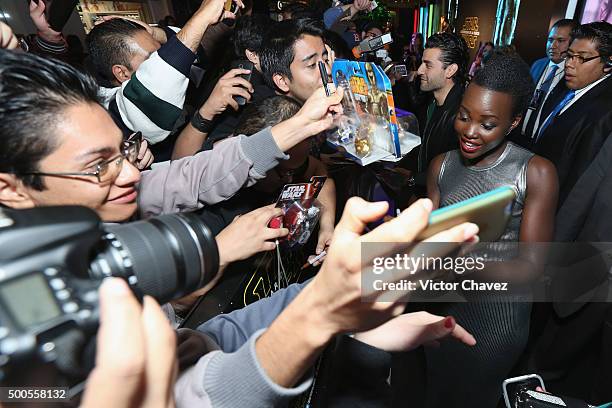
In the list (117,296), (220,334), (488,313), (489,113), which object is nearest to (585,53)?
(489,113)

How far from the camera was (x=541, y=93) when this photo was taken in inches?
137

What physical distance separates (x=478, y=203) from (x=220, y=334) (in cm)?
65

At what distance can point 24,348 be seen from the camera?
36 cm

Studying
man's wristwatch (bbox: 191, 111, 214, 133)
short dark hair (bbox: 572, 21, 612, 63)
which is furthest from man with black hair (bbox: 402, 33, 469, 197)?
man's wristwatch (bbox: 191, 111, 214, 133)

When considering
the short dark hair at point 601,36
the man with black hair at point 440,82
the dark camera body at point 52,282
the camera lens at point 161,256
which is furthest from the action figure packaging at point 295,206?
the short dark hair at point 601,36

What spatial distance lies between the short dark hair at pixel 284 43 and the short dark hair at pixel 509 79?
3.09ft

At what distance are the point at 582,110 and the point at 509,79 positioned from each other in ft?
4.26

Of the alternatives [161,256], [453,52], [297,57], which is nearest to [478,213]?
[161,256]

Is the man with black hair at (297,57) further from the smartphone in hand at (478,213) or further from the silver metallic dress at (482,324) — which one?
the smartphone in hand at (478,213)

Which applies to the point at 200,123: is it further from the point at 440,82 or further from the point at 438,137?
the point at 440,82

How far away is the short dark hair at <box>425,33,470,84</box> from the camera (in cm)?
273

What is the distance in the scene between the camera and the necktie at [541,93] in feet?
11.0

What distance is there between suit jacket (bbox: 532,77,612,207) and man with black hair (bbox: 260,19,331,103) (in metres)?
1.46

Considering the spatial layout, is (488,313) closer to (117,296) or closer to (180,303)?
(180,303)
